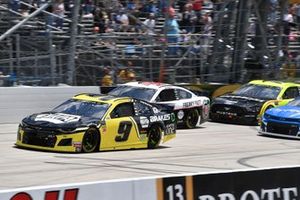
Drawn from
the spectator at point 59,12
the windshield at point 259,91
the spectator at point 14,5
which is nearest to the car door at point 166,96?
the windshield at point 259,91

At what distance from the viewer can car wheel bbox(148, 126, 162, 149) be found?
1684cm

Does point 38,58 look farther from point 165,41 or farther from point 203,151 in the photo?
point 203,151

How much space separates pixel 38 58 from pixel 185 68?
626 cm

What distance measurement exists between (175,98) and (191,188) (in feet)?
45.1

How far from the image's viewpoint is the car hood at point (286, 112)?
1958 cm

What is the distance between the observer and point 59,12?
23484 mm

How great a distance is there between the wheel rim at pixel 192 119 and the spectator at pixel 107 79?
3245 mm

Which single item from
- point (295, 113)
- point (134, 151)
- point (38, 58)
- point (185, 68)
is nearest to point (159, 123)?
point (134, 151)

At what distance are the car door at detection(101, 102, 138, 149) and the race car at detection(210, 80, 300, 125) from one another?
7.13 metres

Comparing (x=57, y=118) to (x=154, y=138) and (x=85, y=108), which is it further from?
(x=154, y=138)

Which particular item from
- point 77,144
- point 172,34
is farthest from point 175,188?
point 172,34

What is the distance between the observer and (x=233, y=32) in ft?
94.7

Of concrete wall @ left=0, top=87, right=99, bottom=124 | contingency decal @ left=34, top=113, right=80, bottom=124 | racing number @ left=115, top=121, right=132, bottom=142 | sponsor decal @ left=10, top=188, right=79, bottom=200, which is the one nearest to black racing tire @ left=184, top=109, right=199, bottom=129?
concrete wall @ left=0, top=87, right=99, bottom=124

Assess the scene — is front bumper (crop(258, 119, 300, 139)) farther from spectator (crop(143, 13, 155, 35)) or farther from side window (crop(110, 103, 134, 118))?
spectator (crop(143, 13, 155, 35))
